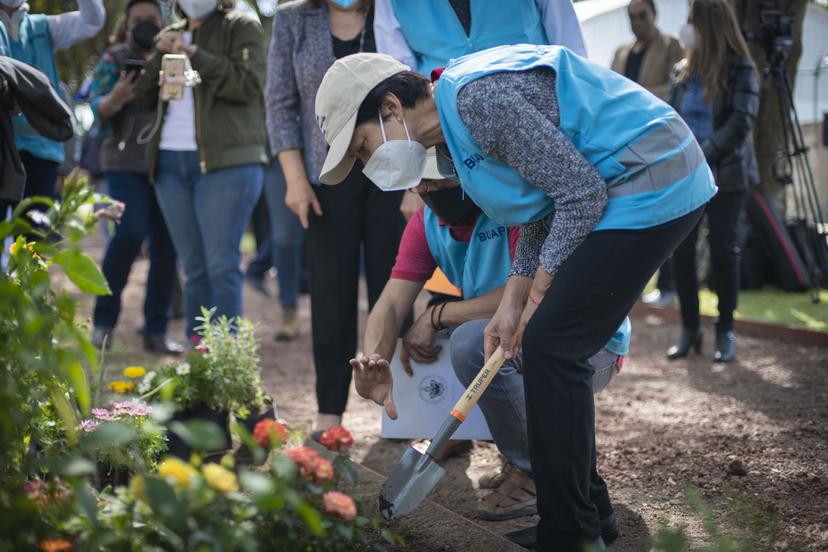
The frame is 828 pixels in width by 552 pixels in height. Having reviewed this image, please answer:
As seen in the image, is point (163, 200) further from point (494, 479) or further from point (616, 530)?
point (616, 530)

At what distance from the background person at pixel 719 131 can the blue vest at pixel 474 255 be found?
2.43 m

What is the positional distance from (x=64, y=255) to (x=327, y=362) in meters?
1.96

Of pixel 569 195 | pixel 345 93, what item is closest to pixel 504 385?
pixel 569 195

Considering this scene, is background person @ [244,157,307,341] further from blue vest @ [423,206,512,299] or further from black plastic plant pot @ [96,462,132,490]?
black plastic plant pot @ [96,462,132,490]

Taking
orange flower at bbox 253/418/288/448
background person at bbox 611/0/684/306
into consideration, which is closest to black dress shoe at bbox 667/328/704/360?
background person at bbox 611/0/684/306

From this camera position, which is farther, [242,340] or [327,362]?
[327,362]

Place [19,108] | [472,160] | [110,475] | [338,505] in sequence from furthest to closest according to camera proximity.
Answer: [19,108], [110,475], [472,160], [338,505]

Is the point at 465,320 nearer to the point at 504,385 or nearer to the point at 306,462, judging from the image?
the point at 504,385

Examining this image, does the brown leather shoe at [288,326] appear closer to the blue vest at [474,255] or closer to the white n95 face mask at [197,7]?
the white n95 face mask at [197,7]

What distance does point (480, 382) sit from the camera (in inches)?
104

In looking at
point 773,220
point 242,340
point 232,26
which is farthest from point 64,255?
point 773,220

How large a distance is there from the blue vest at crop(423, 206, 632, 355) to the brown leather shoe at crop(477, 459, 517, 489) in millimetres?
630

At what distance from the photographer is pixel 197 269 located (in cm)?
485

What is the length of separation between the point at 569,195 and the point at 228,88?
2717 millimetres
